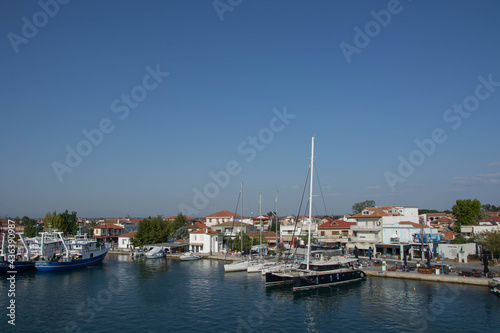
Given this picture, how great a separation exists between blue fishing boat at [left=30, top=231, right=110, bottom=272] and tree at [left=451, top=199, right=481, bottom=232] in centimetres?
7090

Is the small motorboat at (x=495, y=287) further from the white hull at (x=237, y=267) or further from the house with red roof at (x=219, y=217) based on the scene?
the house with red roof at (x=219, y=217)

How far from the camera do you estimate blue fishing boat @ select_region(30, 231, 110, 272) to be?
165ft

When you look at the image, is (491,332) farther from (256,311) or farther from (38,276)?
(38,276)

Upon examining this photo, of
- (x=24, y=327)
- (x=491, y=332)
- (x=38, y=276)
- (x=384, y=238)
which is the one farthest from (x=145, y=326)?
(x=384, y=238)

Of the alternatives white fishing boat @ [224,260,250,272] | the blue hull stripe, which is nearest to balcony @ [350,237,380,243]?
white fishing boat @ [224,260,250,272]

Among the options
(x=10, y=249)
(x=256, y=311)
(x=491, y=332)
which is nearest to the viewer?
(x=491, y=332)

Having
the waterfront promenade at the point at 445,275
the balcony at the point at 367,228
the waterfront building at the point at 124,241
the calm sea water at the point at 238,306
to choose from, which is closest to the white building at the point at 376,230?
the balcony at the point at 367,228

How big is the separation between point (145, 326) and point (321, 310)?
14.1m

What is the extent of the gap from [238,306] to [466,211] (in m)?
64.5

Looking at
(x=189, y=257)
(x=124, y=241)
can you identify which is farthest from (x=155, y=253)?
(x=124, y=241)

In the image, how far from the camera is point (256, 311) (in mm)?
28500

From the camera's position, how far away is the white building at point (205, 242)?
69125 millimetres

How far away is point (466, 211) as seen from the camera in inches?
2923

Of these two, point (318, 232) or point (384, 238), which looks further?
point (318, 232)
